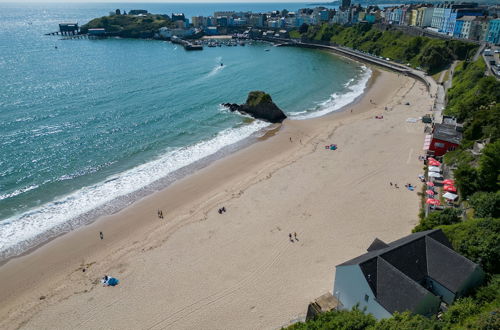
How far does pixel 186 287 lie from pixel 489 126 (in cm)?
3534

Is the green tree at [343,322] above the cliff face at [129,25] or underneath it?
underneath

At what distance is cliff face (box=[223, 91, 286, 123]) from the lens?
55.7m

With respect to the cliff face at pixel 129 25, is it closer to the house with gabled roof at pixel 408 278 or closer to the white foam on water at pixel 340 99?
the white foam on water at pixel 340 99

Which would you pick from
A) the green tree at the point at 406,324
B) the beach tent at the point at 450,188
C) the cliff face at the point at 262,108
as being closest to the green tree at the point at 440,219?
→ the beach tent at the point at 450,188

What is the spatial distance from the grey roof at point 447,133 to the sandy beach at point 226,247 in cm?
342

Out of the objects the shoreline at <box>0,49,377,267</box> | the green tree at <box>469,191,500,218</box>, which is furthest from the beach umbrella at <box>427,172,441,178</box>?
the shoreline at <box>0,49,377,267</box>

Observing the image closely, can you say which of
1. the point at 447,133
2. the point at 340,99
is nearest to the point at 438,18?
the point at 340,99

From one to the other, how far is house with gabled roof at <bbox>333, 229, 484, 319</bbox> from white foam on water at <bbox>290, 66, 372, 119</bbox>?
4060 cm

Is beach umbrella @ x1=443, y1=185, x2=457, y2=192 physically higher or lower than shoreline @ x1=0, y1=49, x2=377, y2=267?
higher

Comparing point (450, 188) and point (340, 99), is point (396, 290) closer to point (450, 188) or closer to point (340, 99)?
point (450, 188)

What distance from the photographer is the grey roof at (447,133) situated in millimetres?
39469

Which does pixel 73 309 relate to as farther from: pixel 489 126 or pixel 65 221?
pixel 489 126

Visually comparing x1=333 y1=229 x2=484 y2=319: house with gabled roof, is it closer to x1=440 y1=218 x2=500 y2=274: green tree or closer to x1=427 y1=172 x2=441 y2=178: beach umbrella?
x1=440 y1=218 x2=500 y2=274: green tree

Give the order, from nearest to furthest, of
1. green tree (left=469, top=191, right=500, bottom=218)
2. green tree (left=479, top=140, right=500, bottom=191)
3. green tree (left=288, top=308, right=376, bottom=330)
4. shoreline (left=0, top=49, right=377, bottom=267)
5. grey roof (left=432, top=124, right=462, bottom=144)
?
green tree (left=288, top=308, right=376, bottom=330), green tree (left=469, top=191, right=500, bottom=218), shoreline (left=0, top=49, right=377, bottom=267), green tree (left=479, top=140, right=500, bottom=191), grey roof (left=432, top=124, right=462, bottom=144)
